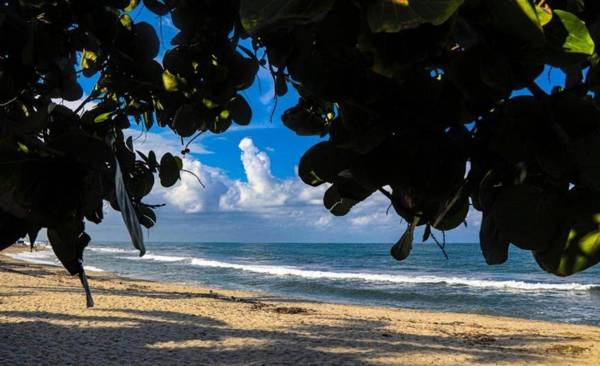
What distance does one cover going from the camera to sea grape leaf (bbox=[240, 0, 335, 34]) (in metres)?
0.34

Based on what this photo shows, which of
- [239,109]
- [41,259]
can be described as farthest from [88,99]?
[41,259]

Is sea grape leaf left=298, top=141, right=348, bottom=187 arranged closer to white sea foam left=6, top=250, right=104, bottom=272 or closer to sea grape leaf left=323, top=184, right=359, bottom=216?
sea grape leaf left=323, top=184, right=359, bottom=216

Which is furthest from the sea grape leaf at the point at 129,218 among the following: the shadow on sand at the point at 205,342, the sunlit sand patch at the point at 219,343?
the sunlit sand patch at the point at 219,343

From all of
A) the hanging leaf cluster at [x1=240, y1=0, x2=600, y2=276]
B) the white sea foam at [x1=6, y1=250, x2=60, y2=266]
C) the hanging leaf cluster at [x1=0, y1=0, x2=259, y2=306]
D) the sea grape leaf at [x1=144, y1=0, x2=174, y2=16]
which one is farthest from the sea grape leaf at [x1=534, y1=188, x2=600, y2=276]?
the white sea foam at [x1=6, y1=250, x2=60, y2=266]

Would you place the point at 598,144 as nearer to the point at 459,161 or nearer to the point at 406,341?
the point at 459,161

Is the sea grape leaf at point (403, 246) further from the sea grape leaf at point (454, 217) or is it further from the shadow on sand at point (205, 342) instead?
the shadow on sand at point (205, 342)

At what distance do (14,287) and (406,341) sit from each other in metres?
9.06

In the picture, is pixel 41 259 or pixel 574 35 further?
pixel 41 259

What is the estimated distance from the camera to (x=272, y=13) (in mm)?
345

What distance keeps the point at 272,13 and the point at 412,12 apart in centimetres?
9

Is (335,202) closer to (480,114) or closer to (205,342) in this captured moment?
(480,114)

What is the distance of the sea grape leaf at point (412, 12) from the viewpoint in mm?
326

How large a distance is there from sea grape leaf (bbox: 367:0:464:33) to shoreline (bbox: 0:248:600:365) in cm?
539

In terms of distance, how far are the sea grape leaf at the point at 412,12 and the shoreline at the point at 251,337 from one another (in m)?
5.39
